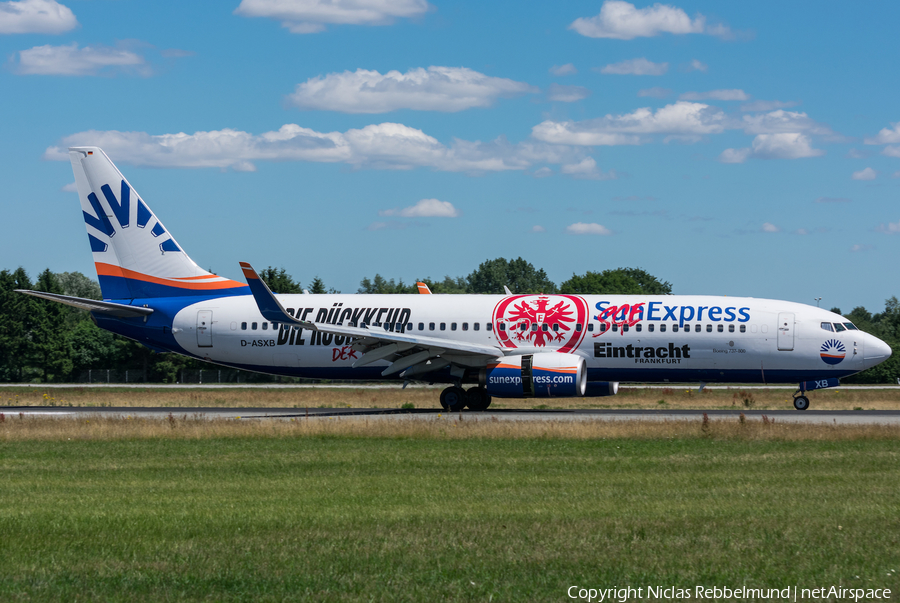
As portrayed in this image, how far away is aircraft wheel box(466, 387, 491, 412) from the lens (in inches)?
1325

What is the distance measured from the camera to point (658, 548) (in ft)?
33.9

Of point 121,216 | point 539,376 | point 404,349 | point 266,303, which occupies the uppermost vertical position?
point 121,216

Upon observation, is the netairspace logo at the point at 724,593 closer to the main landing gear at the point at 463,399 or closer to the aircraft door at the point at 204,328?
the main landing gear at the point at 463,399

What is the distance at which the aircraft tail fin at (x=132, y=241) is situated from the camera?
35.8 m

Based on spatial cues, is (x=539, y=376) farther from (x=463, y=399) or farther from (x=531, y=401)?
(x=531, y=401)

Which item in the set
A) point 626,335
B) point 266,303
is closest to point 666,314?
point 626,335

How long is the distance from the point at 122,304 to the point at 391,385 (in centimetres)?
2548

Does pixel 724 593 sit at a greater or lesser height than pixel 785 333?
lesser

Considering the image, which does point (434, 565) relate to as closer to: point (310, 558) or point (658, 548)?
point (310, 558)

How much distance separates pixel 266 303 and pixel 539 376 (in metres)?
9.00

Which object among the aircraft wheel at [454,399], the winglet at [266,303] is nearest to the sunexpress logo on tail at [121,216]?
the winglet at [266,303]

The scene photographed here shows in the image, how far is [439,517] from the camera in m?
12.2

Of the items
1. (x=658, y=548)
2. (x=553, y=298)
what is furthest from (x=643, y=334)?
(x=658, y=548)

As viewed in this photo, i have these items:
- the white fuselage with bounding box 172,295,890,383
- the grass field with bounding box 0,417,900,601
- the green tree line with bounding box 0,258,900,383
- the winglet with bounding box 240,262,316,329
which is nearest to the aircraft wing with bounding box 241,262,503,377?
the winglet with bounding box 240,262,316,329
